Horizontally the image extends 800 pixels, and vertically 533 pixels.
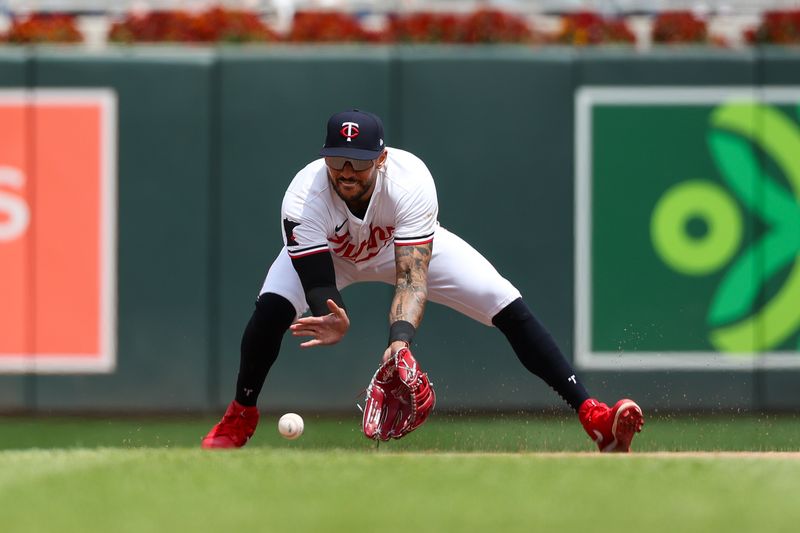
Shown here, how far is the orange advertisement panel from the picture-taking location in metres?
6.96

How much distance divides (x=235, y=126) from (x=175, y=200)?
53 cm

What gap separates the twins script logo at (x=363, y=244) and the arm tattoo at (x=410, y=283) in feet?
0.74

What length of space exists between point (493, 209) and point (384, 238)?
247 centimetres

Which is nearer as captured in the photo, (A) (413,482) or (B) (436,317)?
(A) (413,482)

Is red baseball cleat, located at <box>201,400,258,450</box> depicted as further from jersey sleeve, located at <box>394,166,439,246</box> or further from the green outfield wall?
the green outfield wall

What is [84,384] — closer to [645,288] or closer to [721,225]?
[645,288]

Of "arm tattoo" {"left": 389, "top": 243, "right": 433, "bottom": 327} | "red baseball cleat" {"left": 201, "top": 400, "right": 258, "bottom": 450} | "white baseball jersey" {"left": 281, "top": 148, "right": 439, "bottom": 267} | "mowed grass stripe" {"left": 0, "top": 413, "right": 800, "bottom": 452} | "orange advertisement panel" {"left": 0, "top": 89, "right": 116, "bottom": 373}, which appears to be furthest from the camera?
"orange advertisement panel" {"left": 0, "top": 89, "right": 116, "bottom": 373}

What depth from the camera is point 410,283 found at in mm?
4430

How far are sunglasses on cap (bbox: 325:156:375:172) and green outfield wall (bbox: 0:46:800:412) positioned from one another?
2583mm

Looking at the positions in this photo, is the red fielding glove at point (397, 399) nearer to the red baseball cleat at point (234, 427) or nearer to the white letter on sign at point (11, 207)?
the red baseball cleat at point (234, 427)

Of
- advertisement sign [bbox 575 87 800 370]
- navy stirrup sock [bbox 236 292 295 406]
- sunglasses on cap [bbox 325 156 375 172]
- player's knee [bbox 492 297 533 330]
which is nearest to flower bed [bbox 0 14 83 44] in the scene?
advertisement sign [bbox 575 87 800 370]

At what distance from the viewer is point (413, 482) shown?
131 inches

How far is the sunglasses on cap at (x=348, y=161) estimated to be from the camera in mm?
4422

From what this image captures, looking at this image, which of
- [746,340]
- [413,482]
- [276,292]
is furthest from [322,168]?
[746,340]
